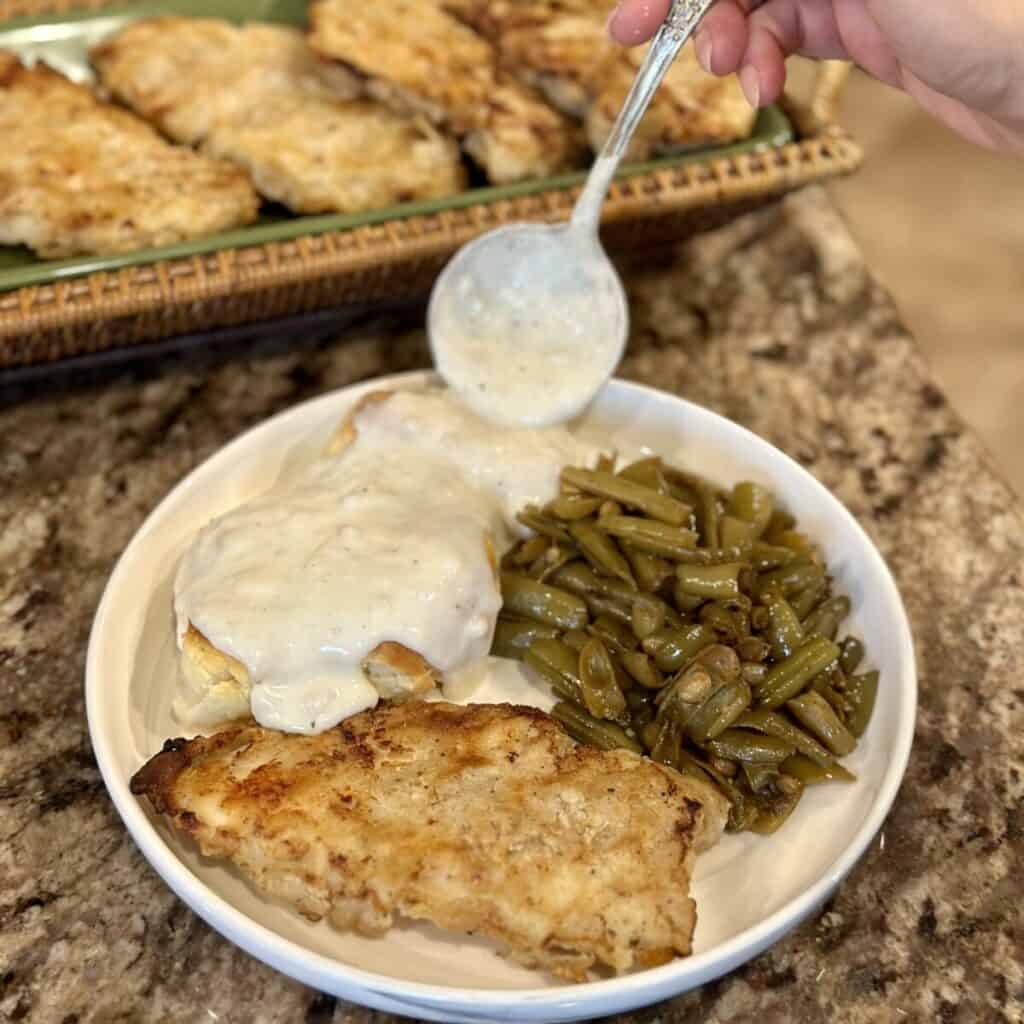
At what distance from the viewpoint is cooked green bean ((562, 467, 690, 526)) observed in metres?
2.70

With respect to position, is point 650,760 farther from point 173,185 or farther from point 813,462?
point 173,185

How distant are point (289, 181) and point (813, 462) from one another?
176 cm

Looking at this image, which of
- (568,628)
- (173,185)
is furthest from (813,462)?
(173,185)

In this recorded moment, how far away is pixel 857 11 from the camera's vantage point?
301cm

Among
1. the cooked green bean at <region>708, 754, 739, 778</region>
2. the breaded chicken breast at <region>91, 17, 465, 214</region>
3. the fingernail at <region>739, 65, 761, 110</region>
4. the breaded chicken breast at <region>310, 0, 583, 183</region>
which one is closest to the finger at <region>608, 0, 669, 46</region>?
the fingernail at <region>739, 65, 761, 110</region>

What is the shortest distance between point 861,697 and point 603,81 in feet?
6.95

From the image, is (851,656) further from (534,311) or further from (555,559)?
(534,311)

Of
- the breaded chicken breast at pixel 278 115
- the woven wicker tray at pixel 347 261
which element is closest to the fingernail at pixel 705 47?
the woven wicker tray at pixel 347 261

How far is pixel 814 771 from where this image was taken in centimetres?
239

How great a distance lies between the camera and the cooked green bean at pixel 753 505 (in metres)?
2.79

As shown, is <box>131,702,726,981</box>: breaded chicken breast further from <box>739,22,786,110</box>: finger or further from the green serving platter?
<box>739,22,786,110</box>: finger

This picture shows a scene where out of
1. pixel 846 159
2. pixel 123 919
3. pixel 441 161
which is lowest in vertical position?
pixel 123 919

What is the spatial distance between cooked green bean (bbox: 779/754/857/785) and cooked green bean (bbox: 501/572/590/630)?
1.75ft

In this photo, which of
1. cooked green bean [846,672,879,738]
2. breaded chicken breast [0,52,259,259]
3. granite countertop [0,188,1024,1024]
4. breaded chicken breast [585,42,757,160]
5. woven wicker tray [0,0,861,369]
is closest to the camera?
granite countertop [0,188,1024,1024]
